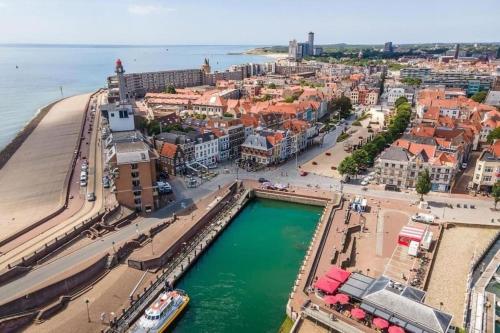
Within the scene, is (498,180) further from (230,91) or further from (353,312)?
(230,91)

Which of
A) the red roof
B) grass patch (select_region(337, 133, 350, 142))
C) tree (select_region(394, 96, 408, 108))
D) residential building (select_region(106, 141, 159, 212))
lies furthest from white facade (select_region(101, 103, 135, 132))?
tree (select_region(394, 96, 408, 108))

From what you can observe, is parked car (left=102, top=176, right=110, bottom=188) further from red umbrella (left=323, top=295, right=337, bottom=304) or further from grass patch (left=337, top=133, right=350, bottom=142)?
grass patch (left=337, top=133, right=350, bottom=142)

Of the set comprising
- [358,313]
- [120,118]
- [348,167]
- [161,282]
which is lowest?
[161,282]

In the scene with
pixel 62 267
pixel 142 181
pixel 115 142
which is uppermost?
pixel 115 142

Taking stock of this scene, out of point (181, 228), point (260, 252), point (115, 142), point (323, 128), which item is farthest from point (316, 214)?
point (323, 128)

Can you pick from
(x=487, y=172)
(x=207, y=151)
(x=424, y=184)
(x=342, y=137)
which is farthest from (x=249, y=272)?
(x=342, y=137)

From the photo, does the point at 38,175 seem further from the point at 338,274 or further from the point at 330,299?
the point at 330,299
